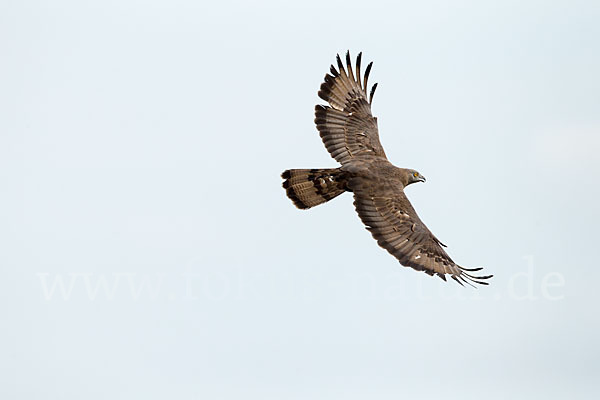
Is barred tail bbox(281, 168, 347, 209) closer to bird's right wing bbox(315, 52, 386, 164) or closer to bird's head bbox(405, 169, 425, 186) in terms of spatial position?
bird's right wing bbox(315, 52, 386, 164)

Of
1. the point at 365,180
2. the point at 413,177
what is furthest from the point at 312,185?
the point at 413,177

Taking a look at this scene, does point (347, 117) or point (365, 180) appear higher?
point (347, 117)

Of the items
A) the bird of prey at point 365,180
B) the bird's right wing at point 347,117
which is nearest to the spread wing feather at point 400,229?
the bird of prey at point 365,180

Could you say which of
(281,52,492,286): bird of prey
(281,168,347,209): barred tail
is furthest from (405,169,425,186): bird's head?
(281,168,347,209): barred tail

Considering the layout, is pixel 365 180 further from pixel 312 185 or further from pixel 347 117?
pixel 347 117

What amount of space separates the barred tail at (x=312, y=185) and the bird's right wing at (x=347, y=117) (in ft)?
2.66

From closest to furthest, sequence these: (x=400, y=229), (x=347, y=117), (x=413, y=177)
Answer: (x=400, y=229)
(x=413, y=177)
(x=347, y=117)

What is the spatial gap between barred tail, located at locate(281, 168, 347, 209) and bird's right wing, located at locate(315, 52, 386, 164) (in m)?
0.81

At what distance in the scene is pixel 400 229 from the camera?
19234mm

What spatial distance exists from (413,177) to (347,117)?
1.84 metres

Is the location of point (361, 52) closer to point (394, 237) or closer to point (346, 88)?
point (346, 88)

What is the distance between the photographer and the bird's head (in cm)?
2023

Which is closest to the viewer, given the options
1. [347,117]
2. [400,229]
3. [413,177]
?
[400,229]

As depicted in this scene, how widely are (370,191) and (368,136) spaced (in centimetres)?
184
